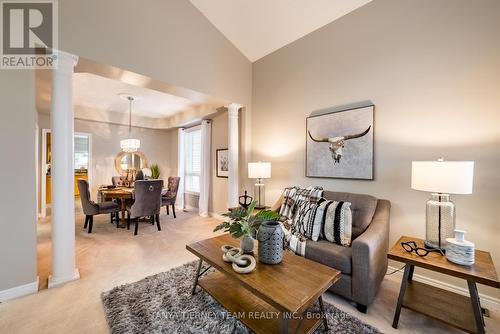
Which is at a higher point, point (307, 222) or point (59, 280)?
point (307, 222)

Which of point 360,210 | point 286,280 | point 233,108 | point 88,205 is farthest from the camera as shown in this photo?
point 233,108

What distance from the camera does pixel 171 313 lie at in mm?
1682

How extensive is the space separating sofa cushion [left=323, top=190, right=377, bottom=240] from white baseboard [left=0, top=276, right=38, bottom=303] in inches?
122

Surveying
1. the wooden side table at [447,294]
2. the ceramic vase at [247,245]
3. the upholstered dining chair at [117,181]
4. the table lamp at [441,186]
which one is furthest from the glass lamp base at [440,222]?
the upholstered dining chair at [117,181]

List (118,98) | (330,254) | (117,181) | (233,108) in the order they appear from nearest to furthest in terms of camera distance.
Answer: (330,254), (233,108), (118,98), (117,181)

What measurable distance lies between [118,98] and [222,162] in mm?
2568

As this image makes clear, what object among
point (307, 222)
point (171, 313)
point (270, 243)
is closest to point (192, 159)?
point (307, 222)

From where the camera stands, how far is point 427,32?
2109mm

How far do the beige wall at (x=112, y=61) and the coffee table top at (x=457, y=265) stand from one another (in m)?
3.14

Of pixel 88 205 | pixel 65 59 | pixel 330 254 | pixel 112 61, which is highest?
pixel 112 61

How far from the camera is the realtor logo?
1.89 m

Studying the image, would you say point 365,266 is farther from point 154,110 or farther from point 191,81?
point 154,110

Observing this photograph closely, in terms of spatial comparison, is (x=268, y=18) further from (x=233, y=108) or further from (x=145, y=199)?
(x=145, y=199)

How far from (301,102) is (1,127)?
10.8 feet
